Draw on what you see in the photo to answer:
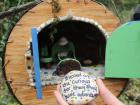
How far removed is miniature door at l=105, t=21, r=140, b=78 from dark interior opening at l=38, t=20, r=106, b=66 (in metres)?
0.13

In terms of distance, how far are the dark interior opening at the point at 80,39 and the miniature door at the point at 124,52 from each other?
132 millimetres

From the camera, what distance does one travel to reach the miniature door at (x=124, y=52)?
52.7 inches

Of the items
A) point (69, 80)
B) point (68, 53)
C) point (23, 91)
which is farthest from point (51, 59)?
point (69, 80)

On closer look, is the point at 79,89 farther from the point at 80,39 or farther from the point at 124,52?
the point at 80,39

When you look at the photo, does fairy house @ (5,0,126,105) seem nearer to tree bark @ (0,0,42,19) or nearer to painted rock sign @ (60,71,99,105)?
tree bark @ (0,0,42,19)

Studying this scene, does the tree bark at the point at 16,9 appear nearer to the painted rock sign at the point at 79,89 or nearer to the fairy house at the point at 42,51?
the fairy house at the point at 42,51

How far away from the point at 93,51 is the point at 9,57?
399mm

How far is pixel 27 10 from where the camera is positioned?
1323mm

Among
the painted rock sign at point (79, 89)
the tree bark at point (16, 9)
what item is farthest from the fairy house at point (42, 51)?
the painted rock sign at point (79, 89)

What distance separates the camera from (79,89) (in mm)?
1131

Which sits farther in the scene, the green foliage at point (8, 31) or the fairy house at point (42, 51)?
the green foliage at point (8, 31)

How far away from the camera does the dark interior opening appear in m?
1.54

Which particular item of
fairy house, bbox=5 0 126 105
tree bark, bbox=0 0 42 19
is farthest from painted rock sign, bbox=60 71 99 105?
tree bark, bbox=0 0 42 19

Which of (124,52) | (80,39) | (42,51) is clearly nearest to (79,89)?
(124,52)
